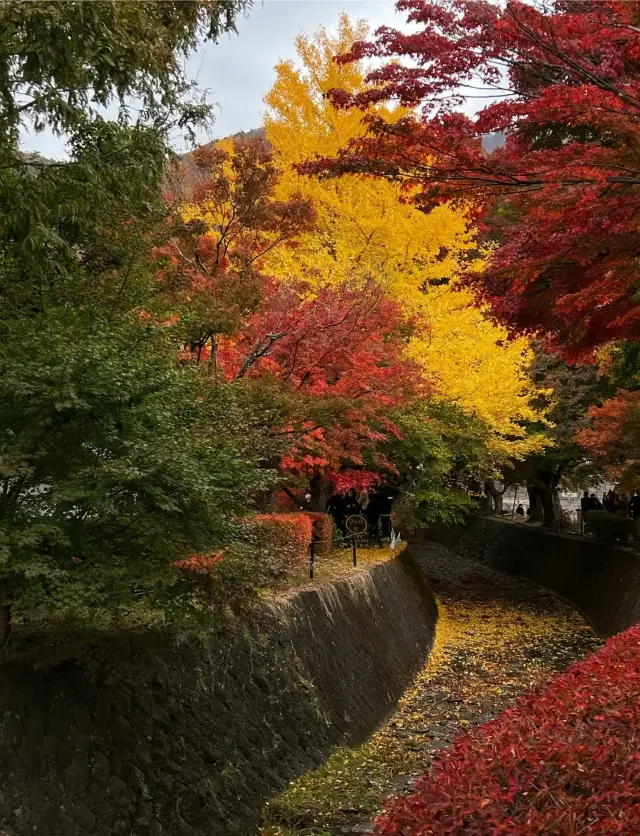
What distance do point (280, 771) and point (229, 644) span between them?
165cm

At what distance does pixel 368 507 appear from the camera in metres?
26.0

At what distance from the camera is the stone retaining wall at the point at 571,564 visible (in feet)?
55.6

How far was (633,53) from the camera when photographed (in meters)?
6.49

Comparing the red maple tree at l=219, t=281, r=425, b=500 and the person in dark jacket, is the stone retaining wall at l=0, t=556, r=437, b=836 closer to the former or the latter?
the red maple tree at l=219, t=281, r=425, b=500

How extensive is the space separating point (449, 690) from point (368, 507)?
13004mm

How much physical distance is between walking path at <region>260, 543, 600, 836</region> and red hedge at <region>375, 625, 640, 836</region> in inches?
158

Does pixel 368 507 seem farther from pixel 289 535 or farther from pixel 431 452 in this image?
pixel 289 535

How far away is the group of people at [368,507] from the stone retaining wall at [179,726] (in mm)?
12514

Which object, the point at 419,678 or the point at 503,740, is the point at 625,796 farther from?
the point at 419,678

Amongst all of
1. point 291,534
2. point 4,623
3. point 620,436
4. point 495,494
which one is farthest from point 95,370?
point 495,494

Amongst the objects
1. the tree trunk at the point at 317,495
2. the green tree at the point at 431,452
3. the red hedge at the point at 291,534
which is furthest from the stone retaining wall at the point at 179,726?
the green tree at the point at 431,452

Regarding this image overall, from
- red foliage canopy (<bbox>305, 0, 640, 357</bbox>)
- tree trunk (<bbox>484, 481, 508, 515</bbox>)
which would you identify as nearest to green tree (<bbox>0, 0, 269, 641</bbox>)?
red foliage canopy (<bbox>305, 0, 640, 357</bbox>)

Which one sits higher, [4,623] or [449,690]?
[4,623]

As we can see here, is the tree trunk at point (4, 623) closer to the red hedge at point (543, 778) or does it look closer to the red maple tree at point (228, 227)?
the red hedge at point (543, 778)
